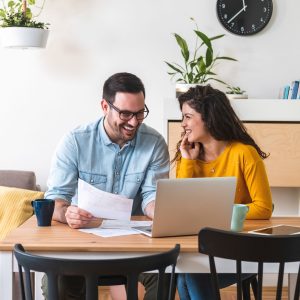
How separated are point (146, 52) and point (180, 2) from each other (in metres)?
0.41

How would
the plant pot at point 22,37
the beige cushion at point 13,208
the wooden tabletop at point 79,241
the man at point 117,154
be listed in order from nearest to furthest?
the wooden tabletop at point 79,241, the man at point 117,154, the beige cushion at point 13,208, the plant pot at point 22,37

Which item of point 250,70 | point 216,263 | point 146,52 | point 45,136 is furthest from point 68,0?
point 216,263

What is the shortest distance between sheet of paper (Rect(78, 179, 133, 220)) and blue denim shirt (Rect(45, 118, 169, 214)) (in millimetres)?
442

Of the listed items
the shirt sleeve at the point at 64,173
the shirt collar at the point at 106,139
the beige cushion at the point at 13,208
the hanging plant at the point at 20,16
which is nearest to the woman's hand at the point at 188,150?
the shirt collar at the point at 106,139

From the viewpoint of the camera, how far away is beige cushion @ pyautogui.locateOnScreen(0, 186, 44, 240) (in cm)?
392

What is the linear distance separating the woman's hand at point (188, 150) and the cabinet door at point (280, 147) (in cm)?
131

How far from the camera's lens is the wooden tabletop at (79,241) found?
7.34ft

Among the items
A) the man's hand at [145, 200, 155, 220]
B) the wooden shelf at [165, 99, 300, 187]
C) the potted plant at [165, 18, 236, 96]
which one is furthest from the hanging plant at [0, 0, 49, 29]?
the man's hand at [145, 200, 155, 220]

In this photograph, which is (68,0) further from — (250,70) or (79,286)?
(79,286)

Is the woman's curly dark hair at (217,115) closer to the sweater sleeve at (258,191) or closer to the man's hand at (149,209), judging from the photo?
the sweater sleeve at (258,191)

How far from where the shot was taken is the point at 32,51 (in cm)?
468

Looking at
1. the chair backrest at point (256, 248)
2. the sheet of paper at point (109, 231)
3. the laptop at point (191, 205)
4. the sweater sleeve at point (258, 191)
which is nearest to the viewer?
the chair backrest at point (256, 248)

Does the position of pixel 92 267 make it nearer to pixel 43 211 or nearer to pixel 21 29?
pixel 43 211

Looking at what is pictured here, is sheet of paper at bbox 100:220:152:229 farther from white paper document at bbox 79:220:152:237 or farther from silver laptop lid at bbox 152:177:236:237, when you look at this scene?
silver laptop lid at bbox 152:177:236:237
